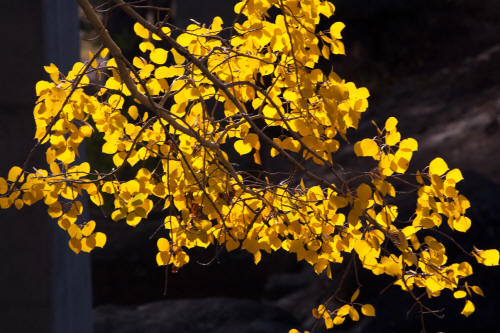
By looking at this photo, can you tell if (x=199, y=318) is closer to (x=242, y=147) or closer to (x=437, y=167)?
(x=242, y=147)

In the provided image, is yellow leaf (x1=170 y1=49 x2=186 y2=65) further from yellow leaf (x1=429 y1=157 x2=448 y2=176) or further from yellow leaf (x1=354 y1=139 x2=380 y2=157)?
yellow leaf (x1=429 y1=157 x2=448 y2=176)

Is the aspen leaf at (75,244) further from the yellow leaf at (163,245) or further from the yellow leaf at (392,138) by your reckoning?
the yellow leaf at (392,138)

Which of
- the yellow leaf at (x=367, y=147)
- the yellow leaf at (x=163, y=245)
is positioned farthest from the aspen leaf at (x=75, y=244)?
the yellow leaf at (x=367, y=147)

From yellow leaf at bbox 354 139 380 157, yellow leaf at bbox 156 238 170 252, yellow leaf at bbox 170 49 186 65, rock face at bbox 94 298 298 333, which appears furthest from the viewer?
rock face at bbox 94 298 298 333

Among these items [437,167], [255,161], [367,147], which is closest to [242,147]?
[255,161]

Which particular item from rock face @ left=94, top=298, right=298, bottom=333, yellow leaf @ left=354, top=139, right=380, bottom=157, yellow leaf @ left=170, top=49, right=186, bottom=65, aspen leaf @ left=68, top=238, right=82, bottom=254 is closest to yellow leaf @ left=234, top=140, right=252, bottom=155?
yellow leaf @ left=170, top=49, right=186, bottom=65

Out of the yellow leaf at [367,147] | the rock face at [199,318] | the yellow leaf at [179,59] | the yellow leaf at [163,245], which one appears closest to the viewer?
the yellow leaf at [367,147]

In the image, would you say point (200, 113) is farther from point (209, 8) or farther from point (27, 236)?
point (209, 8)

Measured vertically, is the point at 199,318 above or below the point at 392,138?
below

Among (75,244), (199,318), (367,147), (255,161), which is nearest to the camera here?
(367,147)

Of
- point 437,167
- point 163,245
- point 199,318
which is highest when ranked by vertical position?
point 437,167

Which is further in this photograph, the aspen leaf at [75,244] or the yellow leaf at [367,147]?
the aspen leaf at [75,244]

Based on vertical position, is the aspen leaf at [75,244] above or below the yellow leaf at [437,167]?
below

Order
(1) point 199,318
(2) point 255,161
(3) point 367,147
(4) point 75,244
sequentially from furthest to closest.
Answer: (1) point 199,318 < (2) point 255,161 < (4) point 75,244 < (3) point 367,147
